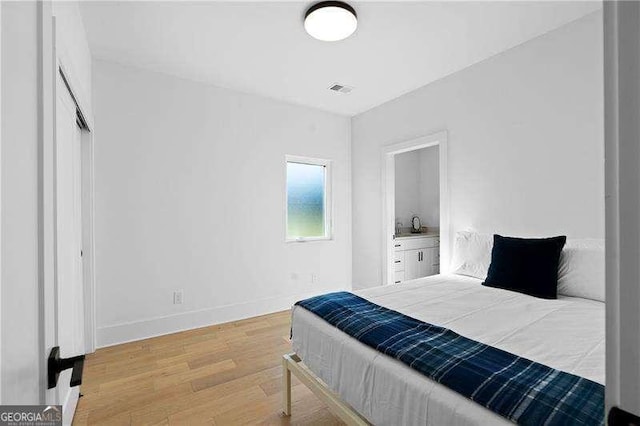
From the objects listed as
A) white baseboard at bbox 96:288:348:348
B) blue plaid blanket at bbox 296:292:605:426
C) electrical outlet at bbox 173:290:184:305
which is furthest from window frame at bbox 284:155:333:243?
blue plaid blanket at bbox 296:292:605:426

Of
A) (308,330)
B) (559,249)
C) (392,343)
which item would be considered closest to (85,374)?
(308,330)

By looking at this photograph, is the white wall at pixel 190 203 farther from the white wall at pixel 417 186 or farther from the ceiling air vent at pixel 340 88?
the white wall at pixel 417 186

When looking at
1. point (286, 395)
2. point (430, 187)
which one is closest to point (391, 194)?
point (430, 187)

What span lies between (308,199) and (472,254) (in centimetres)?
226

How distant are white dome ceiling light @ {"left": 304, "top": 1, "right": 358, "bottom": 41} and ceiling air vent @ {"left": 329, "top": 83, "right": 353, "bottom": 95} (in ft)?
3.56

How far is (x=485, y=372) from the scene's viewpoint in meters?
1.12

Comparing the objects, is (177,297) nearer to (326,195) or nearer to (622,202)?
(326,195)

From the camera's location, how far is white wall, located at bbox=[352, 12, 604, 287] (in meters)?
2.31

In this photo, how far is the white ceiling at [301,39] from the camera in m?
2.24

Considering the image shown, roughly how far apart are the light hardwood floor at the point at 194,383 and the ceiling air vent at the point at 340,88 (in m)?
2.78

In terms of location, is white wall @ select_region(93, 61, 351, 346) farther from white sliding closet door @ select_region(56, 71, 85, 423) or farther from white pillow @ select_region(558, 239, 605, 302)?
white pillow @ select_region(558, 239, 605, 302)

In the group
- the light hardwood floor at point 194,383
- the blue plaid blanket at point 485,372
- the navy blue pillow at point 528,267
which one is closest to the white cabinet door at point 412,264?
the navy blue pillow at point 528,267

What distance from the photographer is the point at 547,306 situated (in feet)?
6.31

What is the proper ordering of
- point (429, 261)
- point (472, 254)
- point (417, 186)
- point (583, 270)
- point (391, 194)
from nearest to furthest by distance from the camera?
point (583, 270) → point (472, 254) → point (391, 194) → point (429, 261) → point (417, 186)
